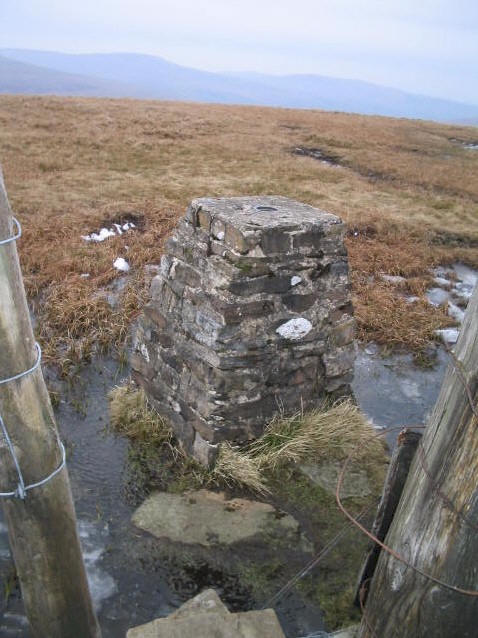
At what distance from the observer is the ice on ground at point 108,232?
11.6 m

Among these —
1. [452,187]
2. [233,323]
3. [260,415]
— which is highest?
[233,323]

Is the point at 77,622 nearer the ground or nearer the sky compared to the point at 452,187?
nearer the sky

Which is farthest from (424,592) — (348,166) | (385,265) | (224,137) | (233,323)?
(224,137)

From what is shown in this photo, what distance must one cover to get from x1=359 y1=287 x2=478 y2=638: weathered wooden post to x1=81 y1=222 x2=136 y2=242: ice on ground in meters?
10.1

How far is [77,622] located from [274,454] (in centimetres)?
249

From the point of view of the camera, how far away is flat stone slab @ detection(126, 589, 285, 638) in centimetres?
283

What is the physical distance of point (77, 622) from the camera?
10.0ft

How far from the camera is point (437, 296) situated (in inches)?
394

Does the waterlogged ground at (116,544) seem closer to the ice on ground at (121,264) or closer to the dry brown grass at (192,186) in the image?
the dry brown grass at (192,186)

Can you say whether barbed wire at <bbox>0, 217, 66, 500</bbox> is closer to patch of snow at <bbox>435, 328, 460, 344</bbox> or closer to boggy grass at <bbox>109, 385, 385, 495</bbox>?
boggy grass at <bbox>109, 385, 385, 495</bbox>

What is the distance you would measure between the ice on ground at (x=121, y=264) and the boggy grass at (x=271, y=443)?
451 centimetres

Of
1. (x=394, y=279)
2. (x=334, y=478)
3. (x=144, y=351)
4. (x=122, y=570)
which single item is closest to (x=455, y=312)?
(x=394, y=279)

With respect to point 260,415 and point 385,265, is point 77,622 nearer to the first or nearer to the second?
point 260,415

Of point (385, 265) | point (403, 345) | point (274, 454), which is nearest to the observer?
point (274, 454)
